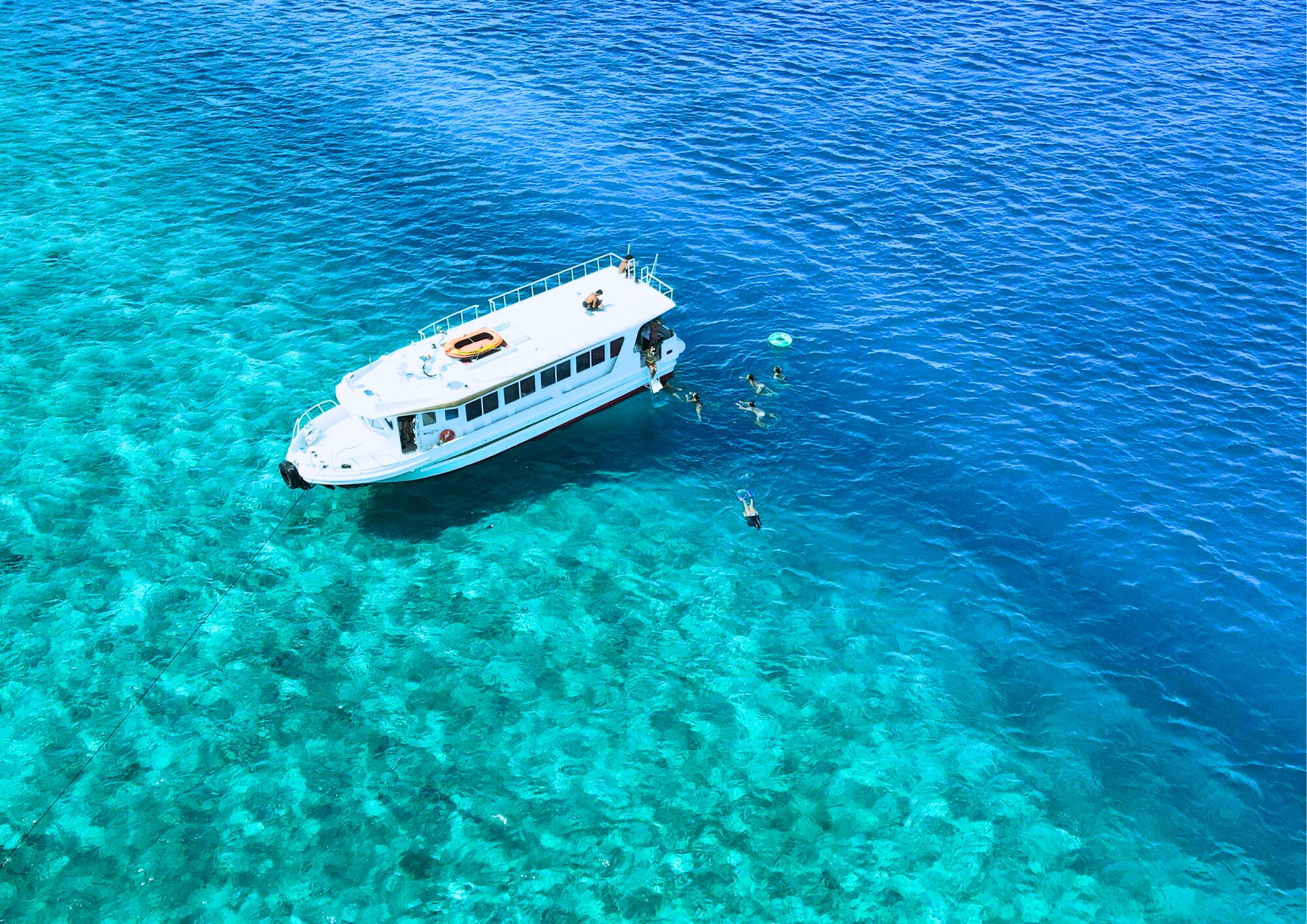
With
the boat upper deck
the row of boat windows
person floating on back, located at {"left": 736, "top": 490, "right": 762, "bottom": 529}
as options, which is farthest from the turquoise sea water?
the boat upper deck

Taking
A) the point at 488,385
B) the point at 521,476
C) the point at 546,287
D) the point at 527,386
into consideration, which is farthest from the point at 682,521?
the point at 546,287

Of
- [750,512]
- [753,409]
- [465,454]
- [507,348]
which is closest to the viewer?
[750,512]

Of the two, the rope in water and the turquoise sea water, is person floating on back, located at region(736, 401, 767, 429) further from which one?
the rope in water

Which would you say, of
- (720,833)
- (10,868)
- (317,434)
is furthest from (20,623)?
(720,833)

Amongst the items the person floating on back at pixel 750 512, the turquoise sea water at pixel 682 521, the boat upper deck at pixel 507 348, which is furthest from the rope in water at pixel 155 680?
the person floating on back at pixel 750 512

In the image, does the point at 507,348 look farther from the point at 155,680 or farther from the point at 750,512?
the point at 155,680

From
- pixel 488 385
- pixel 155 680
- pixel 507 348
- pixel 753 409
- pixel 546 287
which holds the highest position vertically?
pixel 507 348
